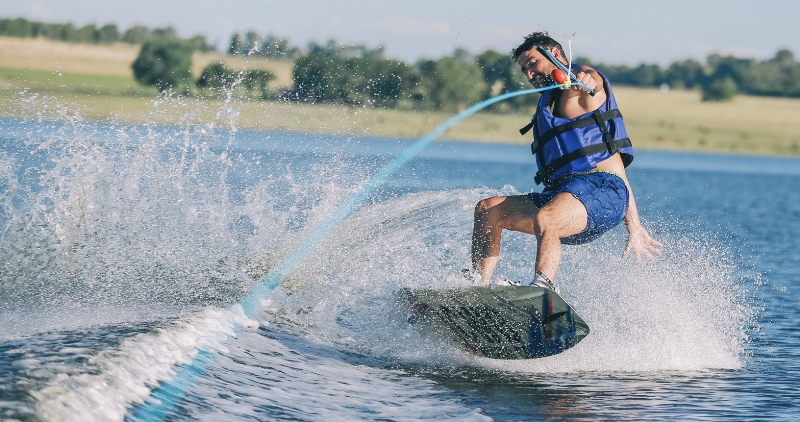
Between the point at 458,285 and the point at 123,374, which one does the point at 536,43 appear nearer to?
the point at 458,285

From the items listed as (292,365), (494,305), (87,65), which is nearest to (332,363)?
(292,365)

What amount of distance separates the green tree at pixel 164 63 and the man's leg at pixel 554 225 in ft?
181

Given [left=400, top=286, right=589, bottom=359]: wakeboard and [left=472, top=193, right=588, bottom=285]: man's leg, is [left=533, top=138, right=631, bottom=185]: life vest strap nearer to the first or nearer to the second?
[left=472, top=193, right=588, bottom=285]: man's leg

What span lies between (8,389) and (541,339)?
3.11 metres

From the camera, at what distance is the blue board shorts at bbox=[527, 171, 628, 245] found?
614 centimetres

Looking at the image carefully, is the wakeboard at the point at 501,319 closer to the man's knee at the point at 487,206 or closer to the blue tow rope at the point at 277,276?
the man's knee at the point at 487,206

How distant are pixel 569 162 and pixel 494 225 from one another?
24.7 inches

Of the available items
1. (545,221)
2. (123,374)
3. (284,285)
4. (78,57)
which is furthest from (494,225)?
(78,57)

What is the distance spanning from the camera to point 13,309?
253 inches

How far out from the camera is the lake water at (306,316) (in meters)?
5.07

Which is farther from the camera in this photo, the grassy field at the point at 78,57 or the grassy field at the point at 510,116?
the grassy field at the point at 78,57

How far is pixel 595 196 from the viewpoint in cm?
A: 616

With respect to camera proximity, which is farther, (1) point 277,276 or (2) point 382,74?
(2) point 382,74

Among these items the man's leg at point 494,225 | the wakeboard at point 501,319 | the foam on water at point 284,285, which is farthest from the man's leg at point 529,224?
the foam on water at point 284,285
